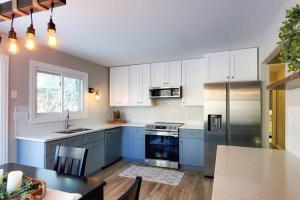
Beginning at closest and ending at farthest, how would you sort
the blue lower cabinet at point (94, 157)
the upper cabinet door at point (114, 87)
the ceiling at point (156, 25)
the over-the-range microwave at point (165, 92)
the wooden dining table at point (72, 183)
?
the wooden dining table at point (72, 183), the ceiling at point (156, 25), the blue lower cabinet at point (94, 157), the over-the-range microwave at point (165, 92), the upper cabinet door at point (114, 87)

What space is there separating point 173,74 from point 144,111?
4.22ft

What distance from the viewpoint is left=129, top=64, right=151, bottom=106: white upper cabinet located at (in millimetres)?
4457

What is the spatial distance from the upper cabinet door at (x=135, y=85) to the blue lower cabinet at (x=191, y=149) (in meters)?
1.45

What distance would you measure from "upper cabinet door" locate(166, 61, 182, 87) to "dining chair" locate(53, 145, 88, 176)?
2846 mm

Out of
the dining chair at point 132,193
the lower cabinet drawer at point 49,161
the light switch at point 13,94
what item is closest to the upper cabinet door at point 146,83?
the lower cabinet drawer at point 49,161

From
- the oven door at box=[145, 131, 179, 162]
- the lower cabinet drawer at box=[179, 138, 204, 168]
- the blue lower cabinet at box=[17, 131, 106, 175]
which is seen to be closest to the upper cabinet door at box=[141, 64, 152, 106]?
the oven door at box=[145, 131, 179, 162]

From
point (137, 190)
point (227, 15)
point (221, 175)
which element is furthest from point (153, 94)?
point (137, 190)

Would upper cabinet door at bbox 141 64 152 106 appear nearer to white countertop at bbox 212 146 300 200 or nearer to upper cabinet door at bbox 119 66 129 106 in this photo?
upper cabinet door at bbox 119 66 129 106

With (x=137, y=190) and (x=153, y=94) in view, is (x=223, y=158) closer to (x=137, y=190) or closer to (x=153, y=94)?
(x=137, y=190)

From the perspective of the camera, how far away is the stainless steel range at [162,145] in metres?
3.79

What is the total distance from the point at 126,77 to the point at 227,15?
119 inches

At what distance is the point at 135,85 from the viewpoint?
15.0 ft

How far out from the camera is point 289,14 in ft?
3.51

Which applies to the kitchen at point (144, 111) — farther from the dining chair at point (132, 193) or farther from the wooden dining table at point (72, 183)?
the dining chair at point (132, 193)
